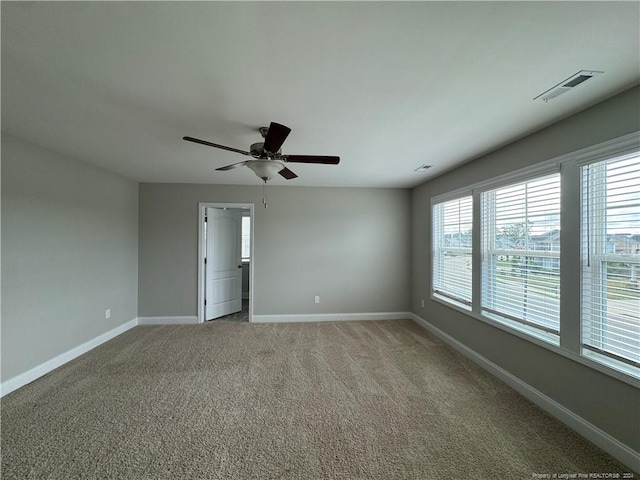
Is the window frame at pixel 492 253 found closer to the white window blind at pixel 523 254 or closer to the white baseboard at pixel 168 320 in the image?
the white window blind at pixel 523 254

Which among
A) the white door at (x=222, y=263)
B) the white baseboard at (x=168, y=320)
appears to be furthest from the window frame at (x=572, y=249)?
the white baseboard at (x=168, y=320)

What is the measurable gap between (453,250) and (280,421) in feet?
10.0

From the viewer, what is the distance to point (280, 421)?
210cm

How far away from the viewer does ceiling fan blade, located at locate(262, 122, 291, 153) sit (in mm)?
1721

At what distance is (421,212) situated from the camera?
15.0ft

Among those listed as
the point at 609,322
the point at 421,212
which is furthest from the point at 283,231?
the point at 609,322

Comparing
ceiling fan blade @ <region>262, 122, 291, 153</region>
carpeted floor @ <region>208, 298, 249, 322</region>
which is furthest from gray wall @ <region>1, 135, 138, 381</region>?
ceiling fan blade @ <region>262, 122, 291, 153</region>

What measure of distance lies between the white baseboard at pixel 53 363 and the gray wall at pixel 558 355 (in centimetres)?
485

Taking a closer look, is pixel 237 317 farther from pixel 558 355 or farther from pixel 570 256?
pixel 570 256

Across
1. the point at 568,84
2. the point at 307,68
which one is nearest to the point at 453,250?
the point at 568,84

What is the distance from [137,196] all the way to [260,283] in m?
2.61

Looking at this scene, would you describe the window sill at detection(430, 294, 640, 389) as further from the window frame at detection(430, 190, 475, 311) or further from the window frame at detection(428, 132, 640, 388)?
the window frame at detection(430, 190, 475, 311)

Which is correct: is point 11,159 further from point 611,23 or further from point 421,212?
point 421,212

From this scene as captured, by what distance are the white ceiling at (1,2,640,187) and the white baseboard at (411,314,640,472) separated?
2356 mm
